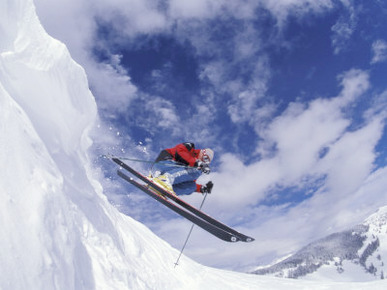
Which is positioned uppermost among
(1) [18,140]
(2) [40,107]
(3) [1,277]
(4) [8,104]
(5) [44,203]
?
(2) [40,107]

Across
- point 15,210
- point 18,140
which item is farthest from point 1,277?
point 18,140

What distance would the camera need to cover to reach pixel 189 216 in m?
10.4

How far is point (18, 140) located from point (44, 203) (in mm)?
1495

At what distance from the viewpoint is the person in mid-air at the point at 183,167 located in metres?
11.8

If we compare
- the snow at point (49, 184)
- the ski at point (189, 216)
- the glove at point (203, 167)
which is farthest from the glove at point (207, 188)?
the snow at point (49, 184)

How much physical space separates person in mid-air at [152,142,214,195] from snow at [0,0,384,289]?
302cm

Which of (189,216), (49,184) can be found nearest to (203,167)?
(189,216)

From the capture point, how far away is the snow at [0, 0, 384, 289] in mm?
4660

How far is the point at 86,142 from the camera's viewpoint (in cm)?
1160

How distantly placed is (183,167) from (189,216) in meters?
2.40

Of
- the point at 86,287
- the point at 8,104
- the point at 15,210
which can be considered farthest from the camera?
the point at 86,287

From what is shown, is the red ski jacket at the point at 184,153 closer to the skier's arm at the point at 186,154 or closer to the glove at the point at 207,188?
the skier's arm at the point at 186,154

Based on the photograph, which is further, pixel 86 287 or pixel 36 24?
pixel 36 24

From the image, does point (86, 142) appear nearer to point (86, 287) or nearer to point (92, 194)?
point (92, 194)
